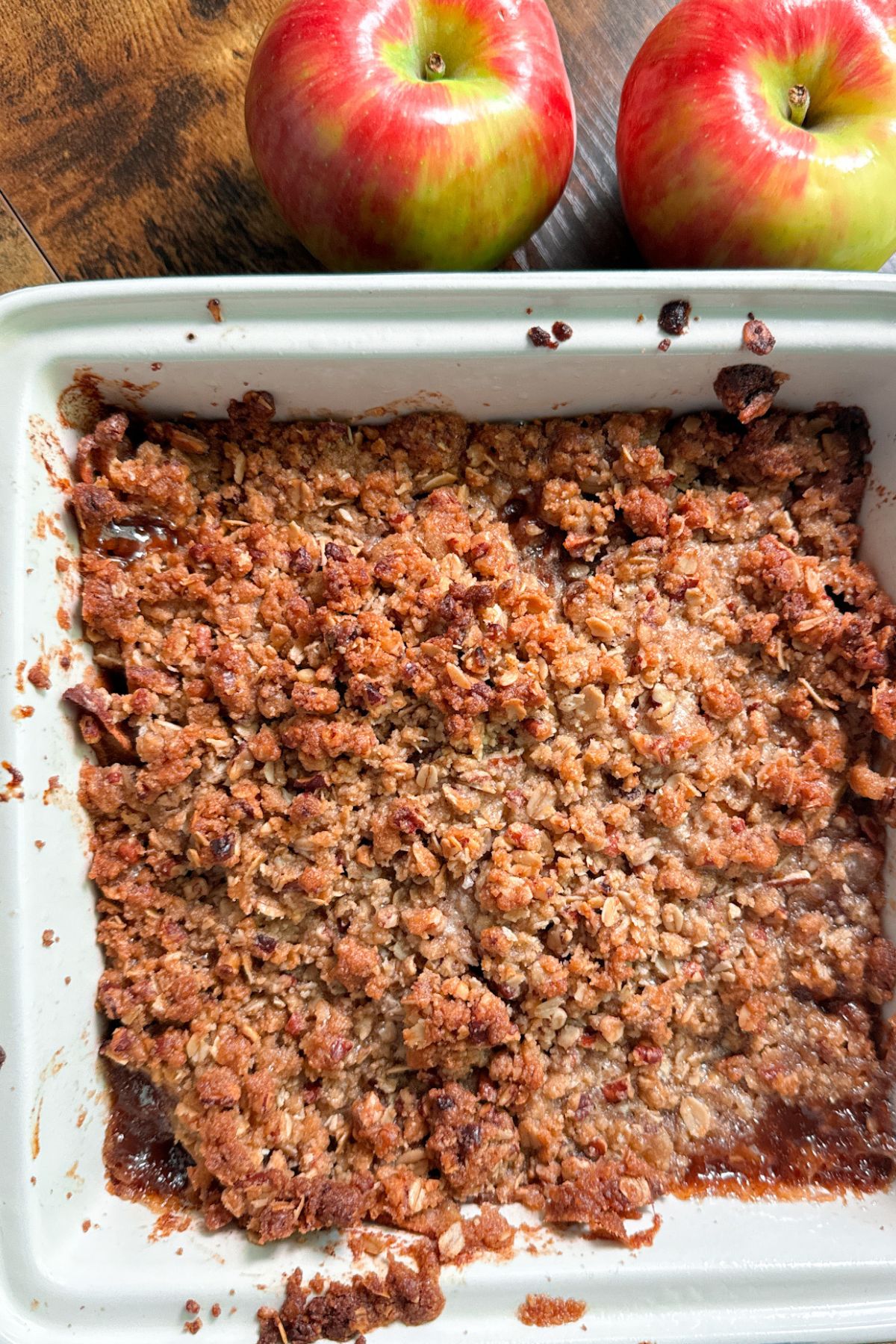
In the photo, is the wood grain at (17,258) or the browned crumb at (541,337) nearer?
the browned crumb at (541,337)

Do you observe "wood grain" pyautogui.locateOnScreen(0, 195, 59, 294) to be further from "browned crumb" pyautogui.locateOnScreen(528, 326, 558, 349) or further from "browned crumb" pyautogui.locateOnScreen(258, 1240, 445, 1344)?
"browned crumb" pyautogui.locateOnScreen(258, 1240, 445, 1344)

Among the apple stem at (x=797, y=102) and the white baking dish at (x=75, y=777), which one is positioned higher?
the apple stem at (x=797, y=102)

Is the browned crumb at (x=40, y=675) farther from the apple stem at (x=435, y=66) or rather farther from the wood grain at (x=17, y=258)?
the apple stem at (x=435, y=66)

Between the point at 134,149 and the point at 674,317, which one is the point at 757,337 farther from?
the point at 134,149

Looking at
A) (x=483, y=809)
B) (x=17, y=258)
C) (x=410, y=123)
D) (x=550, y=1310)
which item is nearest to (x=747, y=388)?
(x=410, y=123)

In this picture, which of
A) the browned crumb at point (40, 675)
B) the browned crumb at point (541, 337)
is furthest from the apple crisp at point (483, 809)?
the browned crumb at point (541, 337)

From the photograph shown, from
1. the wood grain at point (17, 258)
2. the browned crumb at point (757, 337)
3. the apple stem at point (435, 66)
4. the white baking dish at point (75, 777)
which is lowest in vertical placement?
the white baking dish at point (75, 777)

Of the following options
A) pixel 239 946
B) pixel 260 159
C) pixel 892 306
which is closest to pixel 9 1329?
pixel 239 946
